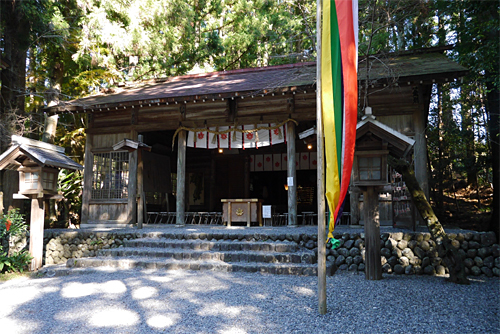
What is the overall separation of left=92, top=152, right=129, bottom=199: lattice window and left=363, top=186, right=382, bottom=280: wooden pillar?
7.41 m

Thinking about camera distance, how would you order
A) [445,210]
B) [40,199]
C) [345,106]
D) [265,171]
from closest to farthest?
[345,106] < [40,199] < [445,210] < [265,171]

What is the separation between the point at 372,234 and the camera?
5.26 m

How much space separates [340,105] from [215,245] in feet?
14.5

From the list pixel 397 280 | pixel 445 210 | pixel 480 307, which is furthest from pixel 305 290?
pixel 445 210

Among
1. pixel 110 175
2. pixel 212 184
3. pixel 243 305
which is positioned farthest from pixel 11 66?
pixel 243 305

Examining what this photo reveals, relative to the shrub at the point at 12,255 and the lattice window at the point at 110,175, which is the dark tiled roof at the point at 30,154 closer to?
the shrub at the point at 12,255

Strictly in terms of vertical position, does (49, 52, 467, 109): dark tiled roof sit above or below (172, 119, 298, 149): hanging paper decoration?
above

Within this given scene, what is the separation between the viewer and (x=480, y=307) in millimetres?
3949

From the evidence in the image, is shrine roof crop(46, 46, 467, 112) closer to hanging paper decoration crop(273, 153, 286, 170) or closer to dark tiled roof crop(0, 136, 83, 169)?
dark tiled roof crop(0, 136, 83, 169)

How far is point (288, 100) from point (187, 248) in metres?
4.81

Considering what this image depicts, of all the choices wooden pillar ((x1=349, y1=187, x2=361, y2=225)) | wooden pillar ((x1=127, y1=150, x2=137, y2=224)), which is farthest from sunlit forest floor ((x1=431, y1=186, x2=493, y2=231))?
wooden pillar ((x1=127, y1=150, x2=137, y2=224))

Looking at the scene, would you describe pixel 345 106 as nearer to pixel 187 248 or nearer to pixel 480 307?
pixel 480 307

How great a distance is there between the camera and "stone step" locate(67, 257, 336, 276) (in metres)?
5.74

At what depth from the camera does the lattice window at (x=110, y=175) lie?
10195mm
